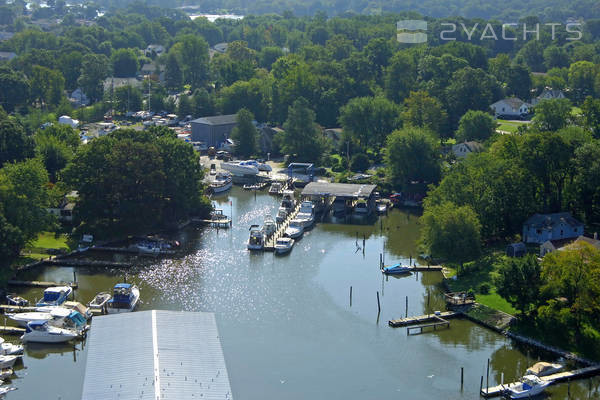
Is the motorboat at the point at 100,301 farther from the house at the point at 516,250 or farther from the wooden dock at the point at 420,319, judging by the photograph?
the house at the point at 516,250

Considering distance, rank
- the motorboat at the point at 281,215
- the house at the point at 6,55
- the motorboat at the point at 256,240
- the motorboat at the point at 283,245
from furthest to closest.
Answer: the house at the point at 6,55 < the motorboat at the point at 281,215 < the motorboat at the point at 256,240 < the motorboat at the point at 283,245

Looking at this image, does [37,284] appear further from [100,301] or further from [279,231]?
[279,231]

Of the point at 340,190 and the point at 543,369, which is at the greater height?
the point at 340,190

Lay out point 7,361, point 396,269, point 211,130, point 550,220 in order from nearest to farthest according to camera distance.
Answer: point 7,361 → point 396,269 → point 550,220 → point 211,130

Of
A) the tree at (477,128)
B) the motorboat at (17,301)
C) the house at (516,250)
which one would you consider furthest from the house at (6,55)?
the house at (516,250)

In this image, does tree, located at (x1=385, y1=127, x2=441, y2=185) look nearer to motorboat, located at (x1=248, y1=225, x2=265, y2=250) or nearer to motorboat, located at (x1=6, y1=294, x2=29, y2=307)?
motorboat, located at (x1=248, y1=225, x2=265, y2=250)

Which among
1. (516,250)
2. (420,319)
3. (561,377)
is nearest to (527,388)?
(561,377)
